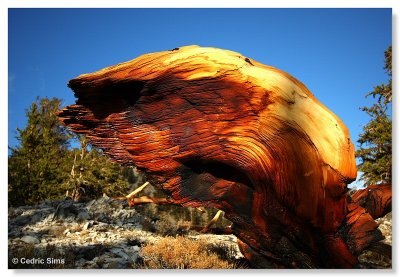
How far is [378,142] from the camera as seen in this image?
7039 millimetres

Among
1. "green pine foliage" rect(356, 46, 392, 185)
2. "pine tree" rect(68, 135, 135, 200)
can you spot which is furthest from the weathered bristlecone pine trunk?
"pine tree" rect(68, 135, 135, 200)

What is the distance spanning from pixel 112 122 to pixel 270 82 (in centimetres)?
114

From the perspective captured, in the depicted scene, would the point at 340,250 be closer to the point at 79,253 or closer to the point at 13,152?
the point at 79,253

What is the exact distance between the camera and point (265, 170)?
7.74 feet

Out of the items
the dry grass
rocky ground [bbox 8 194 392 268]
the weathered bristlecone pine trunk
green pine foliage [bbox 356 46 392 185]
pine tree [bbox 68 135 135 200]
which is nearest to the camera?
the weathered bristlecone pine trunk

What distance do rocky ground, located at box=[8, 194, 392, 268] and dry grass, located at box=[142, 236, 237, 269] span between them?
14 centimetres

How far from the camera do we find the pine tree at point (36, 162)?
10.0 metres

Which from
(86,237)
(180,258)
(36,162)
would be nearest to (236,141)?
(180,258)

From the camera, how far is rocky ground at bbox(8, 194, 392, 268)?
4.21m

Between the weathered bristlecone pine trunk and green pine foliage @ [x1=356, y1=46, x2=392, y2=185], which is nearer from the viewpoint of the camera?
the weathered bristlecone pine trunk

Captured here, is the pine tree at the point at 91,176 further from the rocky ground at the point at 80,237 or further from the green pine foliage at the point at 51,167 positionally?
the rocky ground at the point at 80,237

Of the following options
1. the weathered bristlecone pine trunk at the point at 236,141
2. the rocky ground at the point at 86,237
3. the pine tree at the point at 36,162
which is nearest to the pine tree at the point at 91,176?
the pine tree at the point at 36,162

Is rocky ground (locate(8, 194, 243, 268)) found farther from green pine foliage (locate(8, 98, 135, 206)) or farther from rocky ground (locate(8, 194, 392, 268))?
green pine foliage (locate(8, 98, 135, 206))
